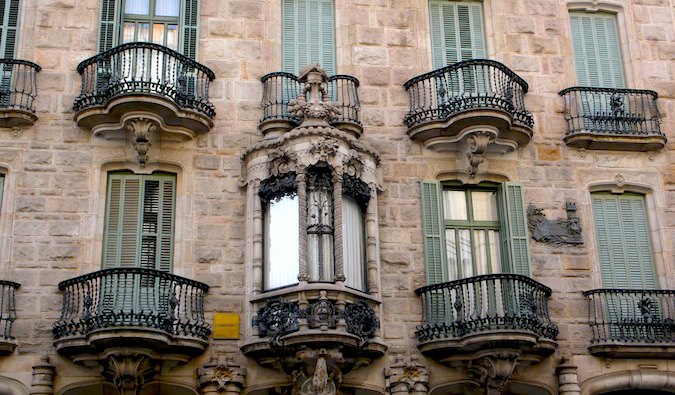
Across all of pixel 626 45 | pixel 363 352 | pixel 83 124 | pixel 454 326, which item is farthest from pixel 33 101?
pixel 626 45

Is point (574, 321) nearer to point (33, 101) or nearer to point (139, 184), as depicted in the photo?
point (139, 184)

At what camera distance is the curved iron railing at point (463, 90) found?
53.8 ft

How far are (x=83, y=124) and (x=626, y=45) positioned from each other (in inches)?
426

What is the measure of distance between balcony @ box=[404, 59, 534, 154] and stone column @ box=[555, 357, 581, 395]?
13.4ft

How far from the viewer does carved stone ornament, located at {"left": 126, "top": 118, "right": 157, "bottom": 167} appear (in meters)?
15.4

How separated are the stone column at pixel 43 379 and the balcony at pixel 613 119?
396 inches

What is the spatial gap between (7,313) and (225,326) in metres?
3.49

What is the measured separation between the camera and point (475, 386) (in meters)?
15.2

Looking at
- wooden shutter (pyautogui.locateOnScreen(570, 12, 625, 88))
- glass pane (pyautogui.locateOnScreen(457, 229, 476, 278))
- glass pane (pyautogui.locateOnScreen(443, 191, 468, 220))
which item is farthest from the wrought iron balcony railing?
glass pane (pyautogui.locateOnScreen(457, 229, 476, 278))

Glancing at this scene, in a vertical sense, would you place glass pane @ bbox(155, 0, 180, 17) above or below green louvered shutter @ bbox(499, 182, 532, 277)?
above

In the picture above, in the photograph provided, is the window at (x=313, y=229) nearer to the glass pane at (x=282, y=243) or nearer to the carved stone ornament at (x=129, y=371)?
the glass pane at (x=282, y=243)

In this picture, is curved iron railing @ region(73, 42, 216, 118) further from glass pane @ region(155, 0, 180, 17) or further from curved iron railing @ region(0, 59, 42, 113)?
glass pane @ region(155, 0, 180, 17)

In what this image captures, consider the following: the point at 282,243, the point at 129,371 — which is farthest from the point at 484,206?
the point at 129,371

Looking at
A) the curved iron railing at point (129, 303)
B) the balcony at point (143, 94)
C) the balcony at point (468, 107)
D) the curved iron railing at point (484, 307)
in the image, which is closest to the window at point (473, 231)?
the curved iron railing at point (484, 307)
